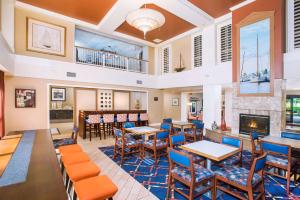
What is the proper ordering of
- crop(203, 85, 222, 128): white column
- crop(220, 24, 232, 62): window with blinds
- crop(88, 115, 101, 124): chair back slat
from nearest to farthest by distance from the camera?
crop(220, 24, 232, 62): window with blinds < crop(88, 115, 101, 124): chair back slat < crop(203, 85, 222, 128): white column

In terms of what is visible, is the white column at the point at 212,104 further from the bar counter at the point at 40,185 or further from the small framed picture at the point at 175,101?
the bar counter at the point at 40,185

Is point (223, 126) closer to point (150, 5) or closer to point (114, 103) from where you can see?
point (150, 5)

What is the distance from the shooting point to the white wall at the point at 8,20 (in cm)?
517

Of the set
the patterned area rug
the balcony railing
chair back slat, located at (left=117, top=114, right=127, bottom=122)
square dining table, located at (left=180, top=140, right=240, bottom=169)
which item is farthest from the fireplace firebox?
the balcony railing

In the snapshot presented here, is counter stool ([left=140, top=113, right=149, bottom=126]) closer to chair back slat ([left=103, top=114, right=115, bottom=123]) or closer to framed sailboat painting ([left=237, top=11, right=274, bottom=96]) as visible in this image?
chair back slat ([left=103, top=114, right=115, bottom=123])

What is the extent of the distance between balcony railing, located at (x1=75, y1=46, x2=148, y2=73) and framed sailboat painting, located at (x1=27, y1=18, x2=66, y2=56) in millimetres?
702

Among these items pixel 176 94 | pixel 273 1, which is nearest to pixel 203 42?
pixel 273 1

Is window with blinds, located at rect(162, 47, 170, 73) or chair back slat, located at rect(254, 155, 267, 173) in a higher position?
window with blinds, located at rect(162, 47, 170, 73)

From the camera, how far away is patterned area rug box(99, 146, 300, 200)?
2.62 meters

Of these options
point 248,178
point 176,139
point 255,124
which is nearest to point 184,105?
point 255,124

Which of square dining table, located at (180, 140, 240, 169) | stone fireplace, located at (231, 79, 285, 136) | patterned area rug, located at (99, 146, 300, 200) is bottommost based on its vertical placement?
patterned area rug, located at (99, 146, 300, 200)

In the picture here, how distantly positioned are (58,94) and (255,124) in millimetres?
10580

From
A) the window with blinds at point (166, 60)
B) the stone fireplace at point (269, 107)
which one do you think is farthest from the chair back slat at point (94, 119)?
the stone fireplace at point (269, 107)

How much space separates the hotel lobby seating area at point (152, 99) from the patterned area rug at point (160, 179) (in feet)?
0.09
